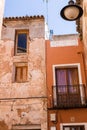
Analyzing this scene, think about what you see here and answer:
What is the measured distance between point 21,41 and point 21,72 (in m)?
2.06

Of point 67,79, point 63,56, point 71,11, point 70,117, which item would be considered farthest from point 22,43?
point 71,11

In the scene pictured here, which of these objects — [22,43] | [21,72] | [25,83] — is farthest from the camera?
[22,43]

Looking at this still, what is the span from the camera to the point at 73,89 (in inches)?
517

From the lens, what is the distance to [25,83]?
13367mm

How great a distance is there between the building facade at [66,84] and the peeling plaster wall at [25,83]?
1.37ft

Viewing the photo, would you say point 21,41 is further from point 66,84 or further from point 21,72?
point 66,84

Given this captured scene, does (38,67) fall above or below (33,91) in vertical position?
above

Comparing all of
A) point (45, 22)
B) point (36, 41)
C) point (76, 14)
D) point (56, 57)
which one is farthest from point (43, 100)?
point (76, 14)

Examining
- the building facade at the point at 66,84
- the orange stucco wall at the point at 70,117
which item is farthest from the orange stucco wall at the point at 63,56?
the orange stucco wall at the point at 70,117

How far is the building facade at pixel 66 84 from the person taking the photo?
12.2 m

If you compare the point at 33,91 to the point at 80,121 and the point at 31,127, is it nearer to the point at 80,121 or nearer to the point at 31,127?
the point at 31,127

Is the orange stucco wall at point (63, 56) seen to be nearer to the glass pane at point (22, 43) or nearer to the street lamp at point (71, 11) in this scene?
the glass pane at point (22, 43)

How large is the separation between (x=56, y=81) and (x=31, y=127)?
2704 millimetres

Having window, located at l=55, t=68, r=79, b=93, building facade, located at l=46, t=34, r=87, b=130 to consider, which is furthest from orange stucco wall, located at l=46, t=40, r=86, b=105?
window, located at l=55, t=68, r=79, b=93
